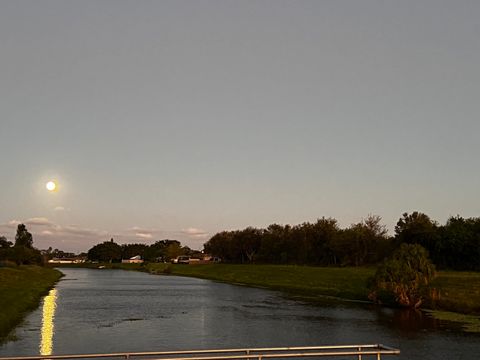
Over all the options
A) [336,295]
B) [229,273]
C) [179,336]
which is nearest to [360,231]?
[229,273]

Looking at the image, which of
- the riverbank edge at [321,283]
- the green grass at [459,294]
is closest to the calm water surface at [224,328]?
the riverbank edge at [321,283]

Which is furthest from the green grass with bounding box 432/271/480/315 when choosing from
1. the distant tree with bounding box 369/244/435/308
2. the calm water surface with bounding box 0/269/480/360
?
the calm water surface with bounding box 0/269/480/360

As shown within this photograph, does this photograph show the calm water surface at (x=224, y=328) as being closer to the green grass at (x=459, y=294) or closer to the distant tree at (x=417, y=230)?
the green grass at (x=459, y=294)

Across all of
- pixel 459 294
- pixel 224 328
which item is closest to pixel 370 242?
pixel 459 294

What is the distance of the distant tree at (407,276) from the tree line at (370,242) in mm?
46504

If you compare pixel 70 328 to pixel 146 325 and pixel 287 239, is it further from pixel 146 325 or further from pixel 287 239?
pixel 287 239

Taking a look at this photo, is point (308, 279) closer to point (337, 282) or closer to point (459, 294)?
point (337, 282)

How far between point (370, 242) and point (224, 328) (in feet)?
341

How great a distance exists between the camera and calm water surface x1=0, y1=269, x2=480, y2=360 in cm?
4097

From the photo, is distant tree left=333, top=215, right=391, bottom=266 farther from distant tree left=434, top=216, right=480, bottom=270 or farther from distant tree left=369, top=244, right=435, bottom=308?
distant tree left=369, top=244, right=435, bottom=308

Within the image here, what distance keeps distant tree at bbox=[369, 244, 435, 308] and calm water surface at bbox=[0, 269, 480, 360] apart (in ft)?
11.7

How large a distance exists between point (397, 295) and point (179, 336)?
36.3 m

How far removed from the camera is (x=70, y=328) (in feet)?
165

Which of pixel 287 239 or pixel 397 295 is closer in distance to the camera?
pixel 397 295
